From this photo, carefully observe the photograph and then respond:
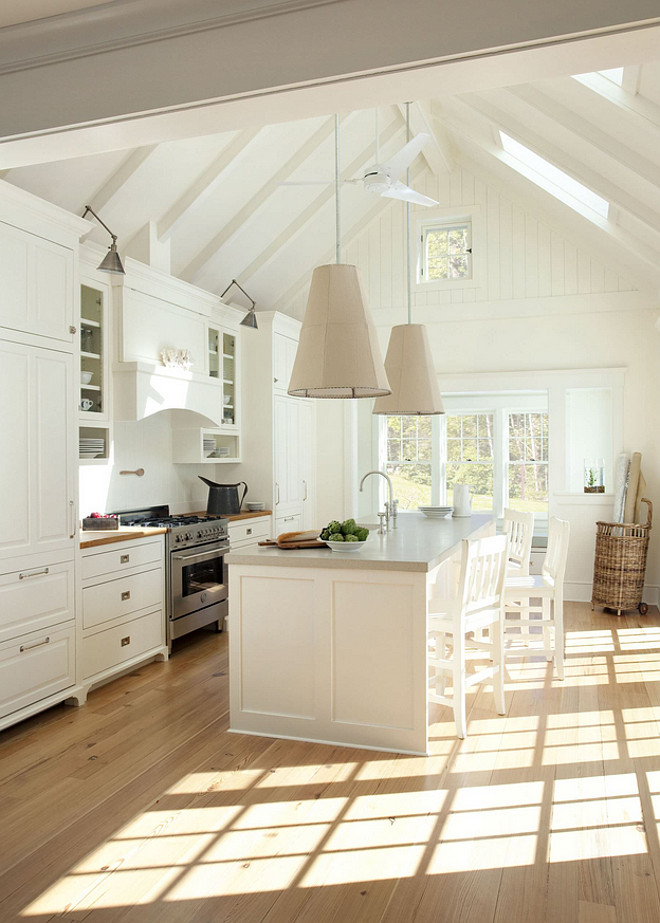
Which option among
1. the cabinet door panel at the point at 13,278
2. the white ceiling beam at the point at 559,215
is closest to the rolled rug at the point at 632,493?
the white ceiling beam at the point at 559,215

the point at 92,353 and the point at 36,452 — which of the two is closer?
the point at 36,452

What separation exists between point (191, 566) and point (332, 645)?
2088mm

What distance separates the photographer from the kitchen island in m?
3.35

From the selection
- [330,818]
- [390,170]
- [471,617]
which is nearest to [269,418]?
[390,170]

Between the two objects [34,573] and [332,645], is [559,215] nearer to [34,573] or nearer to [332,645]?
[332,645]

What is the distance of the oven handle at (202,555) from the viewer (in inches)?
199

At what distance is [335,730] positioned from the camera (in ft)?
11.4

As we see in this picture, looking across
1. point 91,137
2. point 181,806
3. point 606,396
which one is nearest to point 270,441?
point 606,396

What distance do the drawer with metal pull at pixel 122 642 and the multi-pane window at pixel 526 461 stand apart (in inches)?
178

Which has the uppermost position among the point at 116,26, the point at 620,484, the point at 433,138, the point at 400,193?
the point at 433,138

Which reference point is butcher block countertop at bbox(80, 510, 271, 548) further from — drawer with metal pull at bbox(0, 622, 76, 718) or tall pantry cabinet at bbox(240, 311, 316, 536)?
tall pantry cabinet at bbox(240, 311, 316, 536)

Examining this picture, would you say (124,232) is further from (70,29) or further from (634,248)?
(634,248)

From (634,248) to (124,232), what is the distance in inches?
152

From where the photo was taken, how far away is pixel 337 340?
11.8 feet
